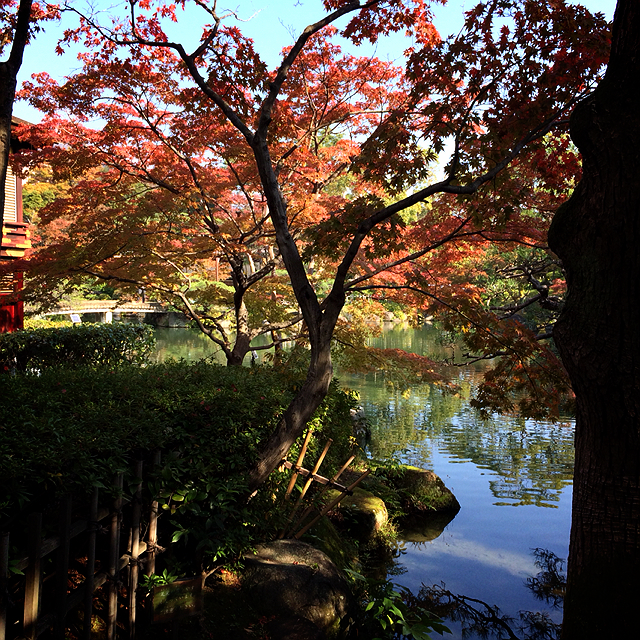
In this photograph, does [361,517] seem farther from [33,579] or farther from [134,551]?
[33,579]

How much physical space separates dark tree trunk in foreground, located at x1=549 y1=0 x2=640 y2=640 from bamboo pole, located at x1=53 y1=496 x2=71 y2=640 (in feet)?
12.3

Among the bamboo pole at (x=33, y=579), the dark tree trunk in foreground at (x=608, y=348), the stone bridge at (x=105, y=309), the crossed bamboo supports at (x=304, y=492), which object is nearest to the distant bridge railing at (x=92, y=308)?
the stone bridge at (x=105, y=309)

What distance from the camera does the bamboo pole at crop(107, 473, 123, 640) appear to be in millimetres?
3639

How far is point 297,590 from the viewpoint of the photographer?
15.4 ft

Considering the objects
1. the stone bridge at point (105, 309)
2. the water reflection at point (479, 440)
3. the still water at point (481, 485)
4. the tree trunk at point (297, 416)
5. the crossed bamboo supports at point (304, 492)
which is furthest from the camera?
the stone bridge at point (105, 309)

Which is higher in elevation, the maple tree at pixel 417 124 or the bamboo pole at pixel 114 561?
the maple tree at pixel 417 124

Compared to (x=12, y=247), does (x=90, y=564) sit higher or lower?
lower

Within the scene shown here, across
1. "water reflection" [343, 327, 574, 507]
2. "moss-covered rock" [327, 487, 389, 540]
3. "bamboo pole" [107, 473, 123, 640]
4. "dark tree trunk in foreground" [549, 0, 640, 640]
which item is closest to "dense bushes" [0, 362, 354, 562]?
"bamboo pole" [107, 473, 123, 640]

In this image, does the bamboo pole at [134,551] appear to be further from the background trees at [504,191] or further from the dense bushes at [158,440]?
the background trees at [504,191]

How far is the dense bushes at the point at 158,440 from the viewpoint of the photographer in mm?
3189

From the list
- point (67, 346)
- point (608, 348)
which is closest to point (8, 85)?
point (608, 348)

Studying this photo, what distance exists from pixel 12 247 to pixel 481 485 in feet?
37.8

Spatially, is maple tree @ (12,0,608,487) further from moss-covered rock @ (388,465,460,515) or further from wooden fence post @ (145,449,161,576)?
moss-covered rock @ (388,465,460,515)

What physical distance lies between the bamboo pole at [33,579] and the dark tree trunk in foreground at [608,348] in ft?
12.7
